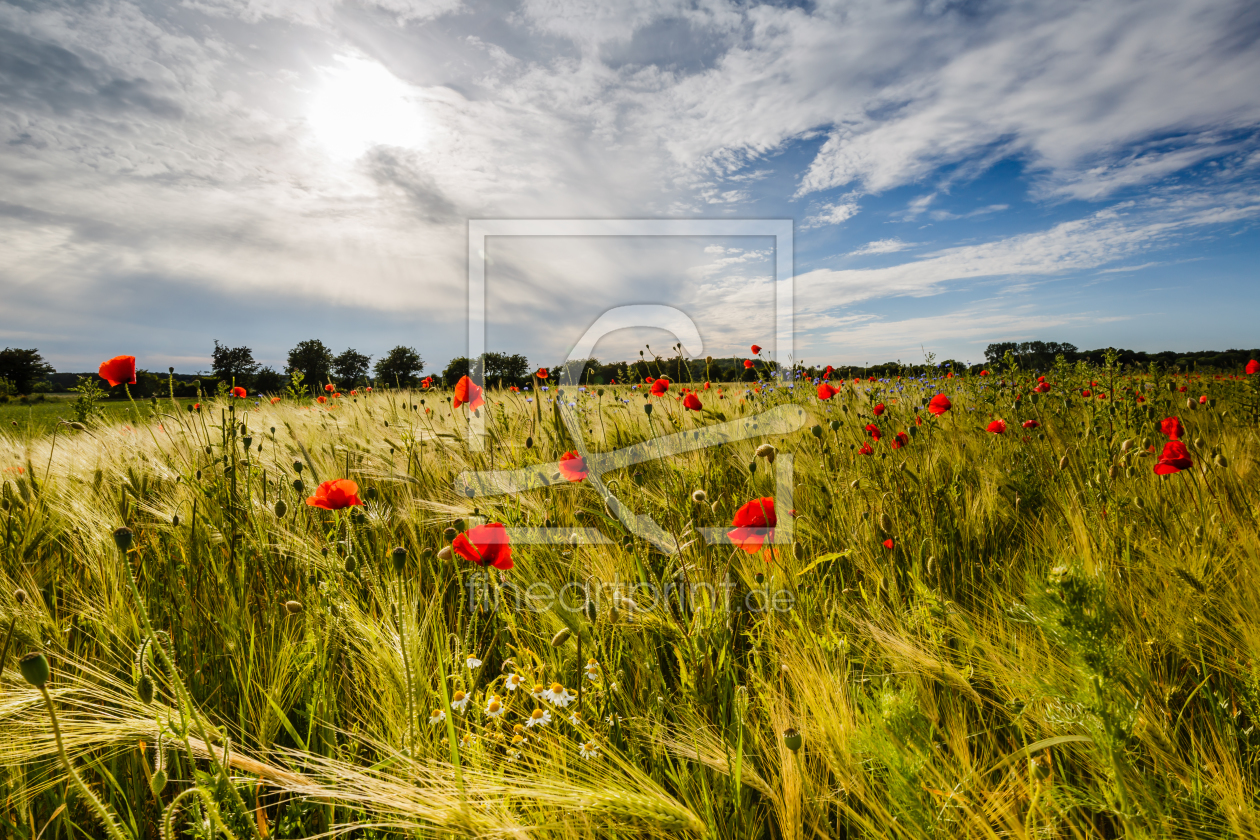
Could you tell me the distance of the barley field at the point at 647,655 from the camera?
0.94 meters

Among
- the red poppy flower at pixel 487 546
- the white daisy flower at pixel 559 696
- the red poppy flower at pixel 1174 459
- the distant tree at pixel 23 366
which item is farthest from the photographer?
the distant tree at pixel 23 366

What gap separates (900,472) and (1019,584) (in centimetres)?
78

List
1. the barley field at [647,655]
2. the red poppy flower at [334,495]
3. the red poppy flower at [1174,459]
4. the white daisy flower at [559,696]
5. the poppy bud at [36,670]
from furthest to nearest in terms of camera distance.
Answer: the red poppy flower at [1174,459] → the red poppy flower at [334,495] → the white daisy flower at [559,696] → the barley field at [647,655] → the poppy bud at [36,670]

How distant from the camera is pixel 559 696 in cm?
125

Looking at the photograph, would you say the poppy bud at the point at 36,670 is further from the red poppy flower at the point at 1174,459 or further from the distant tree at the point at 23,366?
the distant tree at the point at 23,366

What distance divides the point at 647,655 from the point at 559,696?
26 cm

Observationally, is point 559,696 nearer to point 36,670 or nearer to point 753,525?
point 753,525

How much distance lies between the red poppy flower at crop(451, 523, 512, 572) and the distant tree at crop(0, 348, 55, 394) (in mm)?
55041

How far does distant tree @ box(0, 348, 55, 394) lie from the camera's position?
125 feet

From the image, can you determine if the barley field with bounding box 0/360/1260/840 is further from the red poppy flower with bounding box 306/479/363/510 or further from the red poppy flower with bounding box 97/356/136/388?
the red poppy flower with bounding box 97/356/136/388

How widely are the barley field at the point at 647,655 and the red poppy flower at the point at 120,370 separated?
1.30ft

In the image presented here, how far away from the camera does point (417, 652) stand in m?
1.22

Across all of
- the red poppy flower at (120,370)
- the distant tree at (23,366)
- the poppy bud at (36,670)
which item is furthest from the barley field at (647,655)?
the distant tree at (23,366)

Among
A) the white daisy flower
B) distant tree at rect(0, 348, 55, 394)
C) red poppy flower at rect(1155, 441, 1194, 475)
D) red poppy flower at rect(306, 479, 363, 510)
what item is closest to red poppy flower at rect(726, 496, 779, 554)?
the white daisy flower
